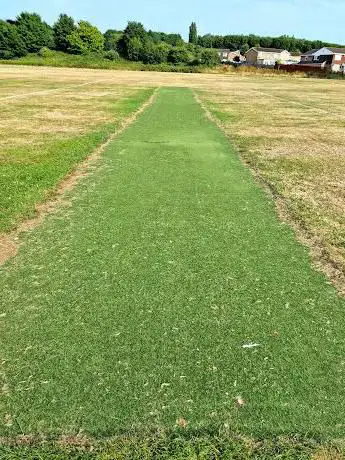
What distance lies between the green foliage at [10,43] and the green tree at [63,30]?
12.6 meters

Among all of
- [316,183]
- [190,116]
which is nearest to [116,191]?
[316,183]

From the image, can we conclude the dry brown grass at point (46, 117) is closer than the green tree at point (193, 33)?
Yes

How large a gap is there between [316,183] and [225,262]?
178 inches

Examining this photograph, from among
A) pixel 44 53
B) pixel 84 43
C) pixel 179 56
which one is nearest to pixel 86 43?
pixel 84 43

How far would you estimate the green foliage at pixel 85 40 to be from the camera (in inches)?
4085

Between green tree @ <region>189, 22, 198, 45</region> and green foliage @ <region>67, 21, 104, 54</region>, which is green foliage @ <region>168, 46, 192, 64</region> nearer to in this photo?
green foliage @ <region>67, 21, 104, 54</region>

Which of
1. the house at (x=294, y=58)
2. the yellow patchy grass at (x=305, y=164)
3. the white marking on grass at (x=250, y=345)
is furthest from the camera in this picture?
the house at (x=294, y=58)

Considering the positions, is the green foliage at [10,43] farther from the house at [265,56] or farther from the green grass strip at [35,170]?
the green grass strip at [35,170]

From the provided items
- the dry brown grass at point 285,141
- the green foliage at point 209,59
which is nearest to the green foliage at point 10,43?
the green foliage at point 209,59

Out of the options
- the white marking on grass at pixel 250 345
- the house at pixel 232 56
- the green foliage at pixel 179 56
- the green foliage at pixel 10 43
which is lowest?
the house at pixel 232 56

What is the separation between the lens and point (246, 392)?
2936 mm

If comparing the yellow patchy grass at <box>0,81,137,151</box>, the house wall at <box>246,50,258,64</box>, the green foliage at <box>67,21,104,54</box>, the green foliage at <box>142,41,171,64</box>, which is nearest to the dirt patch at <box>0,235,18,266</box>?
the yellow patchy grass at <box>0,81,137,151</box>

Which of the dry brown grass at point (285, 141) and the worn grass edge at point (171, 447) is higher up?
the worn grass edge at point (171, 447)

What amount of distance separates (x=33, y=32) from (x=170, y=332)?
375 ft
